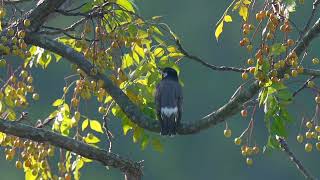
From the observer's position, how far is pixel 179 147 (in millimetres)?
62312

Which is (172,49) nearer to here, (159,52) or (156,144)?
(159,52)

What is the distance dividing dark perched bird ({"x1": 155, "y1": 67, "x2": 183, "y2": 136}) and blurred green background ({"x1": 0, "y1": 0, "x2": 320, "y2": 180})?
43.0 meters

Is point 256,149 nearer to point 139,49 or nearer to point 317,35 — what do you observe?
point 317,35

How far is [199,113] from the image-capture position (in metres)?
56.7

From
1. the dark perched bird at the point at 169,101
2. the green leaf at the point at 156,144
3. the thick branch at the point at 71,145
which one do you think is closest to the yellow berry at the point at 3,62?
the thick branch at the point at 71,145

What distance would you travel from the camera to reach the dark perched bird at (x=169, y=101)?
7.52 metres

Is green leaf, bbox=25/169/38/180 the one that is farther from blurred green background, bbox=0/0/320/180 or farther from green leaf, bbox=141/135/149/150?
blurred green background, bbox=0/0/320/180

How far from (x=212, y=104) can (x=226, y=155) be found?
5264 millimetres

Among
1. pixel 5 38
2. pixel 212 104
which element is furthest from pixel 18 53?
pixel 212 104

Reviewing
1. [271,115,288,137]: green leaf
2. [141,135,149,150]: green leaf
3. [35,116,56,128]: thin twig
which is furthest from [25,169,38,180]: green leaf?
[271,115,288,137]: green leaf

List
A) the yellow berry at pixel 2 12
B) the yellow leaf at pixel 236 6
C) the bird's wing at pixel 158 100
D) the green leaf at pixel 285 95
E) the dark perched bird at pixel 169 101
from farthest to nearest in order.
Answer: the bird's wing at pixel 158 100 → the dark perched bird at pixel 169 101 → the yellow leaf at pixel 236 6 → the yellow berry at pixel 2 12 → the green leaf at pixel 285 95

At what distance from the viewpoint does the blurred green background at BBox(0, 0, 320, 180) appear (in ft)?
178

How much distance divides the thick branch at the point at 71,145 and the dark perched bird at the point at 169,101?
0.49 m

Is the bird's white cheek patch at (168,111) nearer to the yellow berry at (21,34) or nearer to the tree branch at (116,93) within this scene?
the tree branch at (116,93)
